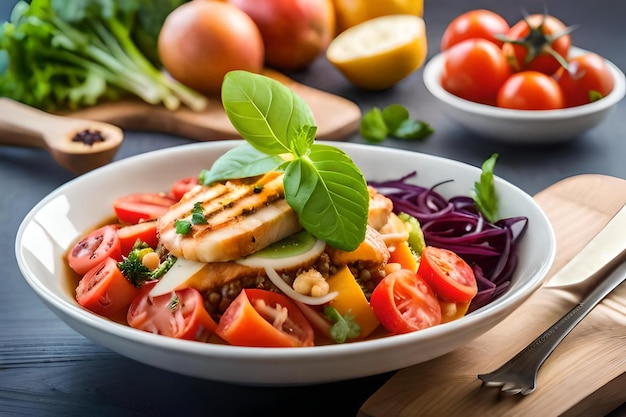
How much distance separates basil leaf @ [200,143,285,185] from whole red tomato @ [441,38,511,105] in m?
2.41

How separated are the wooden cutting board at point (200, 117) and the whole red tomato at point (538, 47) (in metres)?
1.08

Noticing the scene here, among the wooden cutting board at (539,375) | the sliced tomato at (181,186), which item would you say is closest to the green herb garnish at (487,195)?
the wooden cutting board at (539,375)

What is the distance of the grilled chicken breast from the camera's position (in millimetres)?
2680

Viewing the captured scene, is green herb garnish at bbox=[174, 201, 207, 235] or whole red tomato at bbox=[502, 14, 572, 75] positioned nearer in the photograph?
green herb garnish at bbox=[174, 201, 207, 235]

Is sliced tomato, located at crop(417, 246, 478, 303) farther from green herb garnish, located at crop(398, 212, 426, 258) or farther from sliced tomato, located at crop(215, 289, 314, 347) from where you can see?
→ sliced tomato, located at crop(215, 289, 314, 347)

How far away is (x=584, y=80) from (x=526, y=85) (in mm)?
444

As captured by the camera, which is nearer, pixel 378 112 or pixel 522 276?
pixel 522 276

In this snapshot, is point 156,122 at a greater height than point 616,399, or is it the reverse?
point 616,399

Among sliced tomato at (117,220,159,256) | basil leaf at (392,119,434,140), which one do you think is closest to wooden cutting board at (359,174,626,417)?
sliced tomato at (117,220,159,256)

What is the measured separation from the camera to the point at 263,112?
2930 mm

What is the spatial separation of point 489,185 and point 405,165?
17.8 inches

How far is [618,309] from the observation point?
9.84 feet

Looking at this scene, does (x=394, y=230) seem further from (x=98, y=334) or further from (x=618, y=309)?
(x=98, y=334)

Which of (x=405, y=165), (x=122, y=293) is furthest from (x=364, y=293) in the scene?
(x=405, y=165)
